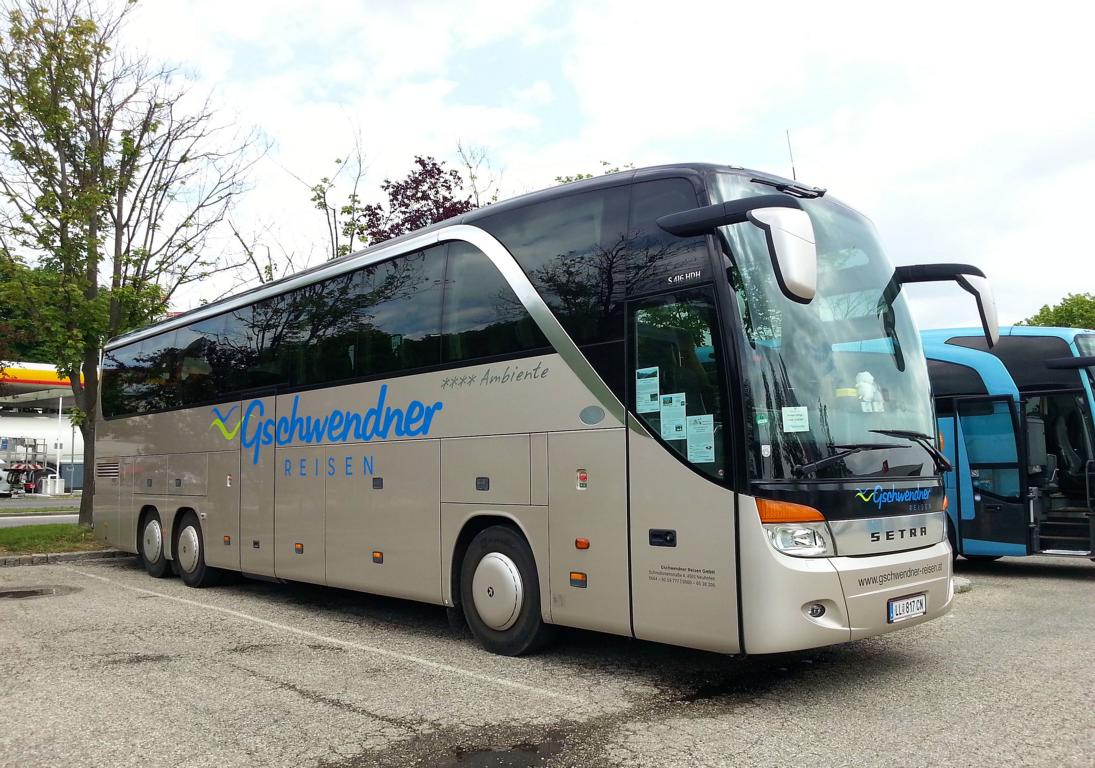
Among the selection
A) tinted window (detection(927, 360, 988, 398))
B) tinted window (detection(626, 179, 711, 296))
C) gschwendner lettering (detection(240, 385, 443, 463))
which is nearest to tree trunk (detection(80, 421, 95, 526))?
gschwendner lettering (detection(240, 385, 443, 463))

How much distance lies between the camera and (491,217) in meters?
8.05

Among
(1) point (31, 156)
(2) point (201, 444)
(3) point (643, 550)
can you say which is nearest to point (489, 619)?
(3) point (643, 550)

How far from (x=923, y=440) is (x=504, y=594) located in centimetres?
345

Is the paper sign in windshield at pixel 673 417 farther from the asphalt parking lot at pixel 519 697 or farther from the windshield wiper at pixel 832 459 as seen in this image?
the asphalt parking lot at pixel 519 697

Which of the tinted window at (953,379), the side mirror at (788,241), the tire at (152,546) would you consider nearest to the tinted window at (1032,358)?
the tinted window at (953,379)

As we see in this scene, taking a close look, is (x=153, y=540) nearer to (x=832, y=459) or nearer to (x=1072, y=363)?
(x=832, y=459)

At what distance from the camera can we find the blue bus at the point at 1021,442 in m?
12.4

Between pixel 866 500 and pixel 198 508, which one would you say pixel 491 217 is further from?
pixel 198 508

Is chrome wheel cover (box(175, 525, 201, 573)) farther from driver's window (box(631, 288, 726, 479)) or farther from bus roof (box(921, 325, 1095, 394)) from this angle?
bus roof (box(921, 325, 1095, 394))

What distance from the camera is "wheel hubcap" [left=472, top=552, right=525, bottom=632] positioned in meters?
7.43

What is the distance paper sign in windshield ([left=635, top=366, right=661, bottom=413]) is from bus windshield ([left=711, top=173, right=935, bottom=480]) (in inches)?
29.6

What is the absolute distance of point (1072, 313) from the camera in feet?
179

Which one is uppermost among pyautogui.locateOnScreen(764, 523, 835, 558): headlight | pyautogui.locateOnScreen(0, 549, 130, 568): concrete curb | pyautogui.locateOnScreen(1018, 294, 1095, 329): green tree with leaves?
pyautogui.locateOnScreen(1018, 294, 1095, 329): green tree with leaves

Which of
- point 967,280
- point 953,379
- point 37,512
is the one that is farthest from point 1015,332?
point 37,512
